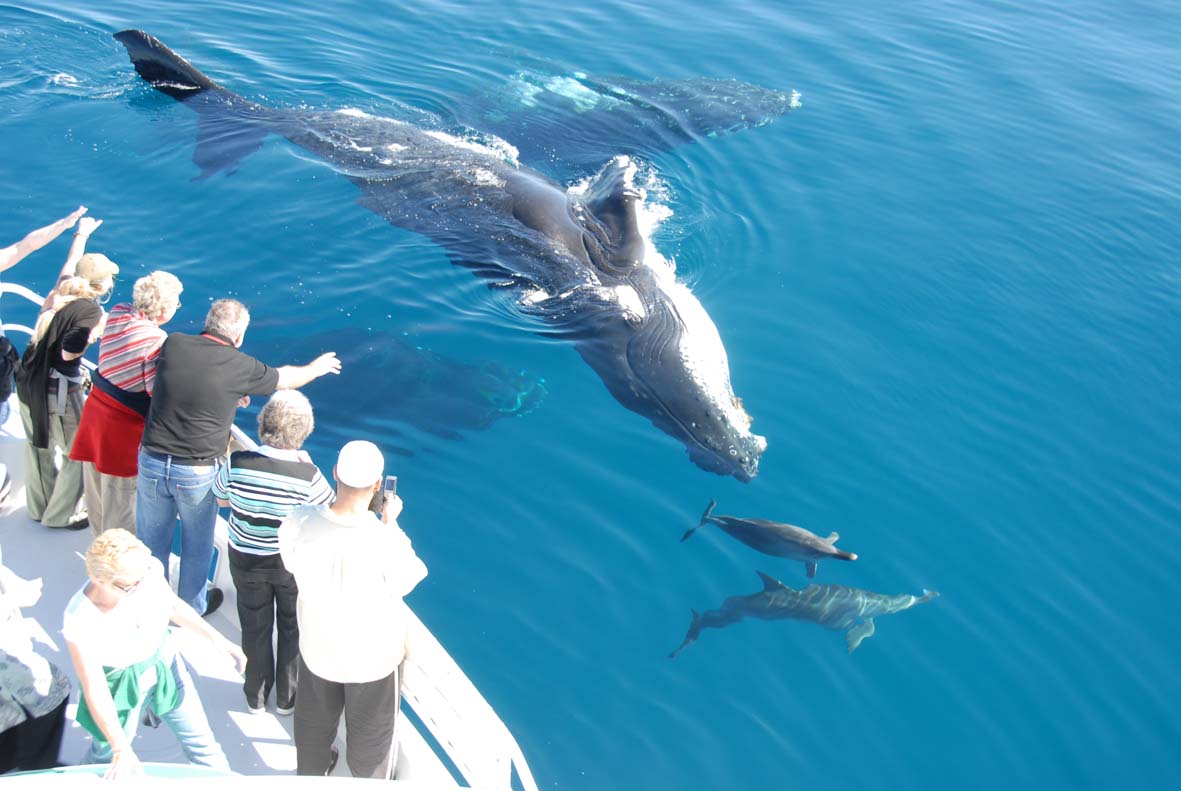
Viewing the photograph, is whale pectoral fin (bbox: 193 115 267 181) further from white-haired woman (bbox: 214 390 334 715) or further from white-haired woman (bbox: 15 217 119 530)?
white-haired woman (bbox: 214 390 334 715)

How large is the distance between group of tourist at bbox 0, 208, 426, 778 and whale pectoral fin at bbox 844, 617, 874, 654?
469cm

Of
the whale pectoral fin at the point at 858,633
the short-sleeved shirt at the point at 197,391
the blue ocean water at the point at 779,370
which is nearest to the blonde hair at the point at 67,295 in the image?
the short-sleeved shirt at the point at 197,391

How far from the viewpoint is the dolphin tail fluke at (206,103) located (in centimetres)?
1466

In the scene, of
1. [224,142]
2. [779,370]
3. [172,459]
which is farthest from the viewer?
[224,142]

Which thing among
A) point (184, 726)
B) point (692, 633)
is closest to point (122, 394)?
point (184, 726)

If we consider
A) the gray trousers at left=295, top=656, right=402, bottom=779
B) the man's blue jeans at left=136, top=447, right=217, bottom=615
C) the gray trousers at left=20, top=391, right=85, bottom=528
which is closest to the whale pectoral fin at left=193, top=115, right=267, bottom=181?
the gray trousers at left=20, top=391, right=85, bottom=528

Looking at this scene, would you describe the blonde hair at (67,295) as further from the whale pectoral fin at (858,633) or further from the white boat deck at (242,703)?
the whale pectoral fin at (858,633)

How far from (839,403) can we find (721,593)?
330cm

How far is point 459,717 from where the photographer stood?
4.97 metres

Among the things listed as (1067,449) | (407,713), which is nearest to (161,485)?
(407,713)

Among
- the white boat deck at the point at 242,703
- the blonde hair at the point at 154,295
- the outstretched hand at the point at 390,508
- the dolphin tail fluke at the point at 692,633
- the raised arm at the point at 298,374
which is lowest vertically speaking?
the dolphin tail fluke at the point at 692,633

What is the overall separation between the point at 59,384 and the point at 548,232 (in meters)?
7.03

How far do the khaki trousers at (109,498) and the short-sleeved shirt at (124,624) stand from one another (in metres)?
1.94

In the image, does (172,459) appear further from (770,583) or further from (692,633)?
(770,583)
